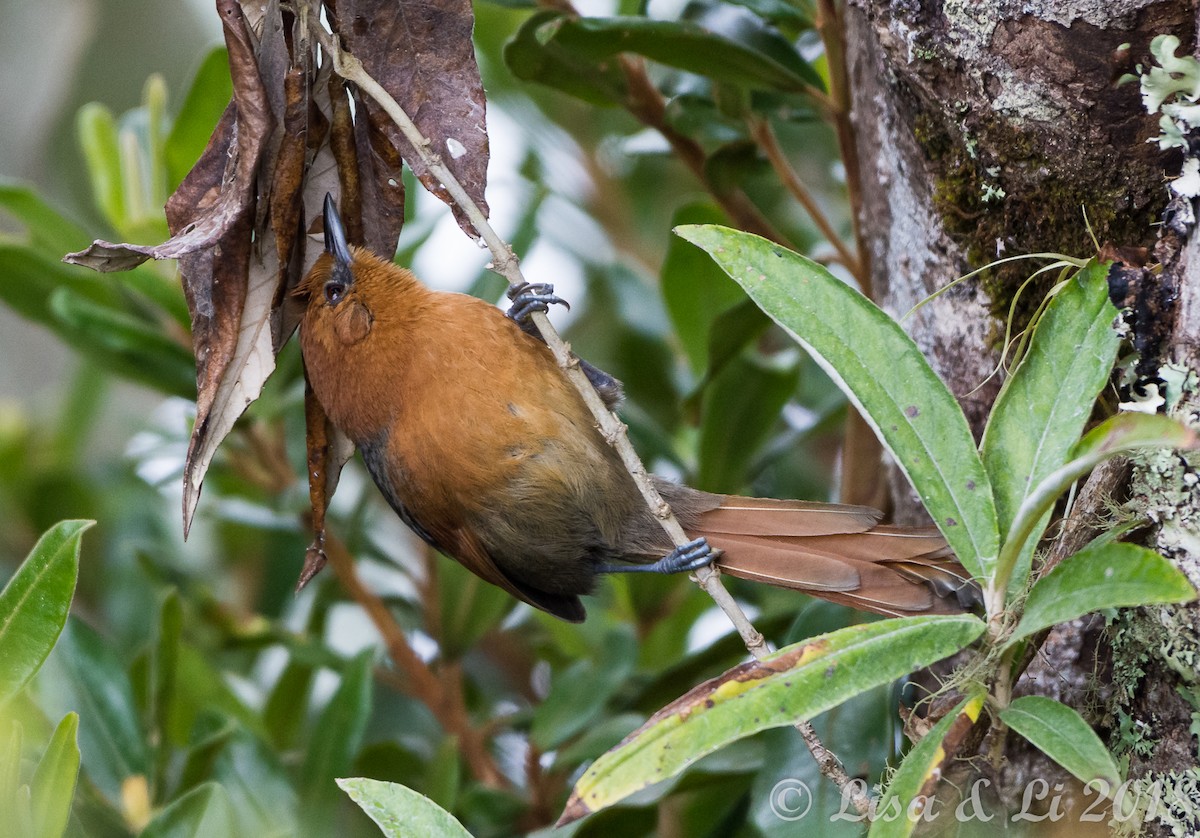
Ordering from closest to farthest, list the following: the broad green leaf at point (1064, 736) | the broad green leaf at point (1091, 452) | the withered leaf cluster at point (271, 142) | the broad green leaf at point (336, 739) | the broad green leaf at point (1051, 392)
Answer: the broad green leaf at point (1091, 452) → the broad green leaf at point (1064, 736) → the broad green leaf at point (1051, 392) → the withered leaf cluster at point (271, 142) → the broad green leaf at point (336, 739)

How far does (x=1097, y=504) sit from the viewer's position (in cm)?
147

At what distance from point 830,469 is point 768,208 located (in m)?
0.91

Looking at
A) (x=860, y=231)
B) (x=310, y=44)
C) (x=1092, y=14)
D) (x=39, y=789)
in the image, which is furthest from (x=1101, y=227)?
Result: (x=39, y=789)

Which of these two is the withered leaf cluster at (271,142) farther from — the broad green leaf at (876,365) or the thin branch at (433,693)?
the thin branch at (433,693)

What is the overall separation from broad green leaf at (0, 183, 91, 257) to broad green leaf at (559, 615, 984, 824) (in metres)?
1.92

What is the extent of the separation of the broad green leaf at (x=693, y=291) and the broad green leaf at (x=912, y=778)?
1345 mm

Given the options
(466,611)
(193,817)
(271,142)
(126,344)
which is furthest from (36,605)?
(466,611)

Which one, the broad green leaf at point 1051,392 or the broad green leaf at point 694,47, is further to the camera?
the broad green leaf at point 694,47

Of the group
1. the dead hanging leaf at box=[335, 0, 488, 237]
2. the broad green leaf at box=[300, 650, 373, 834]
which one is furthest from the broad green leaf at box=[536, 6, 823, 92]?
the broad green leaf at box=[300, 650, 373, 834]

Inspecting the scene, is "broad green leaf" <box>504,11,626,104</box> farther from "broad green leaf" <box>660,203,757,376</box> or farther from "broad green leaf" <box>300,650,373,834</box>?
"broad green leaf" <box>300,650,373,834</box>

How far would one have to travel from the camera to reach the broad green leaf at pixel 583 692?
7.86ft

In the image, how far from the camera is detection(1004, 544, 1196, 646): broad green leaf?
1.15 metres

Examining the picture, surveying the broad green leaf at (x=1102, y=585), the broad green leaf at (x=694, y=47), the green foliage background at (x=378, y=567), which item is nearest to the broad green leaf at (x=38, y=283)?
the green foliage background at (x=378, y=567)

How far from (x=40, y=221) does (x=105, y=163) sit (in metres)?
0.20
